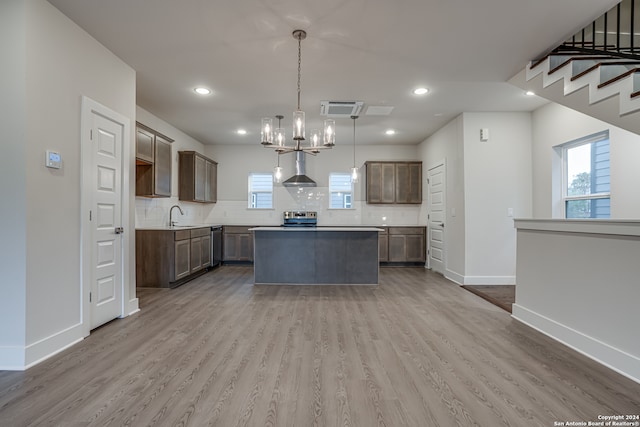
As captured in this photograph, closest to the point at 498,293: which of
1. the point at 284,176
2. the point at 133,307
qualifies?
the point at 133,307

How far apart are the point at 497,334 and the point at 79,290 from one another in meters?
3.86

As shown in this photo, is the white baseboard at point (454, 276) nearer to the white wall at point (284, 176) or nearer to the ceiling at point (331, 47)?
the white wall at point (284, 176)

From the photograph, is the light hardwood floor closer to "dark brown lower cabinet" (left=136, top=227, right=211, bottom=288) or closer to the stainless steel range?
"dark brown lower cabinet" (left=136, top=227, right=211, bottom=288)

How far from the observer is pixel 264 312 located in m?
3.50

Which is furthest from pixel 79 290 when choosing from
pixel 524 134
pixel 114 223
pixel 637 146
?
pixel 524 134

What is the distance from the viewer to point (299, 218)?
7152 millimetres

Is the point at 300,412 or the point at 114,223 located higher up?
the point at 114,223

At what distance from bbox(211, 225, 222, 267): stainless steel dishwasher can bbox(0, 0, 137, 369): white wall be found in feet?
11.9

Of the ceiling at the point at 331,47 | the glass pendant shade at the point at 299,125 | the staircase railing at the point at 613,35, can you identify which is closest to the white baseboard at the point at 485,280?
the ceiling at the point at 331,47

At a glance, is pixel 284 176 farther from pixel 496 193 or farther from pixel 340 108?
pixel 496 193

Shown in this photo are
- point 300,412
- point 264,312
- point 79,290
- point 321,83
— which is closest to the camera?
point 300,412

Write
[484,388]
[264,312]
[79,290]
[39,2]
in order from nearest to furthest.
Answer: [484,388]
[39,2]
[79,290]
[264,312]

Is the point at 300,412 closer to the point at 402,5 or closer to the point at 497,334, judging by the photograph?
the point at 497,334

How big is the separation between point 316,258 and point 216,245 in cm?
277
